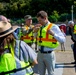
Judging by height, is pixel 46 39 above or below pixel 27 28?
below

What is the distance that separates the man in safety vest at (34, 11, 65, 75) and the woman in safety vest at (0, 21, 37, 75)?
3325mm

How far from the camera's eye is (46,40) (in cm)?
782

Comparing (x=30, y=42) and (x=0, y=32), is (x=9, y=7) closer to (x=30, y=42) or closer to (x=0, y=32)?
(x=30, y=42)

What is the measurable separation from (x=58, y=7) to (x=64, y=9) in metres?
1.07

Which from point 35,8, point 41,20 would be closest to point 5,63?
point 41,20

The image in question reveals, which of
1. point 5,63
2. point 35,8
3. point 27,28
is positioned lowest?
point 5,63

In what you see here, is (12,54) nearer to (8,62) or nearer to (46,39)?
(8,62)

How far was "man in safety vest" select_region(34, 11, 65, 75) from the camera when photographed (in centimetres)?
727

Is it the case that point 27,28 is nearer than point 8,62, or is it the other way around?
point 8,62

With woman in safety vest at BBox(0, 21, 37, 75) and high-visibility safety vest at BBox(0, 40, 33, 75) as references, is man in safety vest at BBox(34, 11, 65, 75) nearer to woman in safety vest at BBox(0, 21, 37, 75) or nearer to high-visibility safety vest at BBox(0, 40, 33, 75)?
woman in safety vest at BBox(0, 21, 37, 75)

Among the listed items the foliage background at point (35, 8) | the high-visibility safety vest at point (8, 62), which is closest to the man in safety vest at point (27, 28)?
the high-visibility safety vest at point (8, 62)

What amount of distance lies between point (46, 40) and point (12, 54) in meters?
4.06

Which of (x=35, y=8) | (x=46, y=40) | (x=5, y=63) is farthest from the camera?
(x=35, y=8)

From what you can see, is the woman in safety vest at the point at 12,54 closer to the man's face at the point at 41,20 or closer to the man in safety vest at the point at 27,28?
the man's face at the point at 41,20
